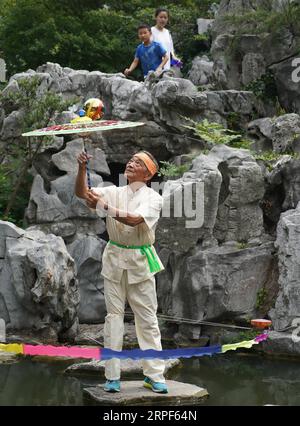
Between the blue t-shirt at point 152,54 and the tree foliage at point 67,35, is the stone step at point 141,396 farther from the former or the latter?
the tree foliage at point 67,35

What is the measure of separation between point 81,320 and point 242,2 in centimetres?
890

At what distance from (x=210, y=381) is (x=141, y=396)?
5.91 ft

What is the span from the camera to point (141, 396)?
290 inches

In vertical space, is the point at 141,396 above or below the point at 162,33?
below

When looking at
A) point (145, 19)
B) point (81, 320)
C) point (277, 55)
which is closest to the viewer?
point (81, 320)

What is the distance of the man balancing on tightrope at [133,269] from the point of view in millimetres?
7500

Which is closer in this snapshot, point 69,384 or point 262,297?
point 69,384

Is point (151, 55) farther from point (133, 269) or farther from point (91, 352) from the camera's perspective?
point (91, 352)

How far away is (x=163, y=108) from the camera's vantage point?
47.2 ft

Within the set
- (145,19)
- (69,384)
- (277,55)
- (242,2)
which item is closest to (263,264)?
(69,384)

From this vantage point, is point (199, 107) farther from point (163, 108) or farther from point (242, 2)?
point (242, 2)

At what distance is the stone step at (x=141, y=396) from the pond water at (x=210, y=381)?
0.47 ft

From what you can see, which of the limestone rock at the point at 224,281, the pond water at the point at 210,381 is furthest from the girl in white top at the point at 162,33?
the pond water at the point at 210,381

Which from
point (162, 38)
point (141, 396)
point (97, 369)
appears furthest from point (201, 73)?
point (141, 396)
